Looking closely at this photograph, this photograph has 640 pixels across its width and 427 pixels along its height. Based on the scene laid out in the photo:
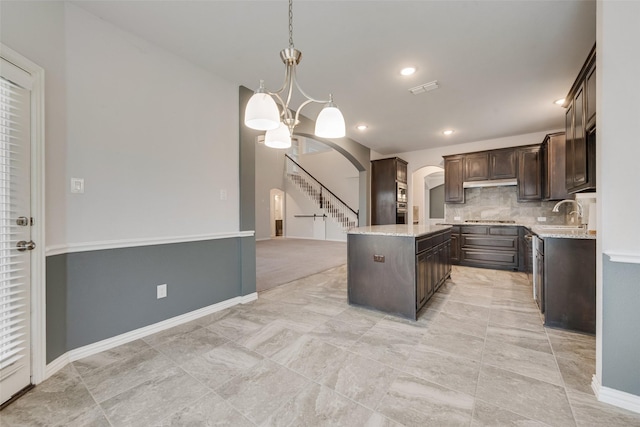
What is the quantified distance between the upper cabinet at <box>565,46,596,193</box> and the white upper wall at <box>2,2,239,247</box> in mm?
3490

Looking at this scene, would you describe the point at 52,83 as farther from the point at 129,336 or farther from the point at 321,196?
the point at 321,196

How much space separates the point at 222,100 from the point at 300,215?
7646 millimetres

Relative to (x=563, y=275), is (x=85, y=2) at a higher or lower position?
higher

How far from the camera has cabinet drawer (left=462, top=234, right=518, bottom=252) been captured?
185 inches

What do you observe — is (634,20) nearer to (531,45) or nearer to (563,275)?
(531,45)

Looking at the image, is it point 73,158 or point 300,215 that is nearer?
point 73,158

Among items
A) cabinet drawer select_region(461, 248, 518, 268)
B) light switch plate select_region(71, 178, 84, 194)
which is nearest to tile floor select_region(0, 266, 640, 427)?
light switch plate select_region(71, 178, 84, 194)

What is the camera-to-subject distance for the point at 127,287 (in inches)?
89.2

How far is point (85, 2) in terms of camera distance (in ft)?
6.39

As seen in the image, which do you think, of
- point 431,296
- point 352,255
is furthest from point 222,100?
point 431,296

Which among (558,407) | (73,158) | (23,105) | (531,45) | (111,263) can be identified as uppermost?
(531,45)

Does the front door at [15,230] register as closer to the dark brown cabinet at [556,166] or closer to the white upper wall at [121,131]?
the white upper wall at [121,131]

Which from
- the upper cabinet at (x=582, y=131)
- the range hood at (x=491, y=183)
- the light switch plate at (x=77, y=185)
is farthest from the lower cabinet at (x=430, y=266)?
the light switch plate at (x=77, y=185)

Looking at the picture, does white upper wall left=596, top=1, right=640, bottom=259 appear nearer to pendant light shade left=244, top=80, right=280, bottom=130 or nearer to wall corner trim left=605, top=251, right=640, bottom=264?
wall corner trim left=605, top=251, right=640, bottom=264
